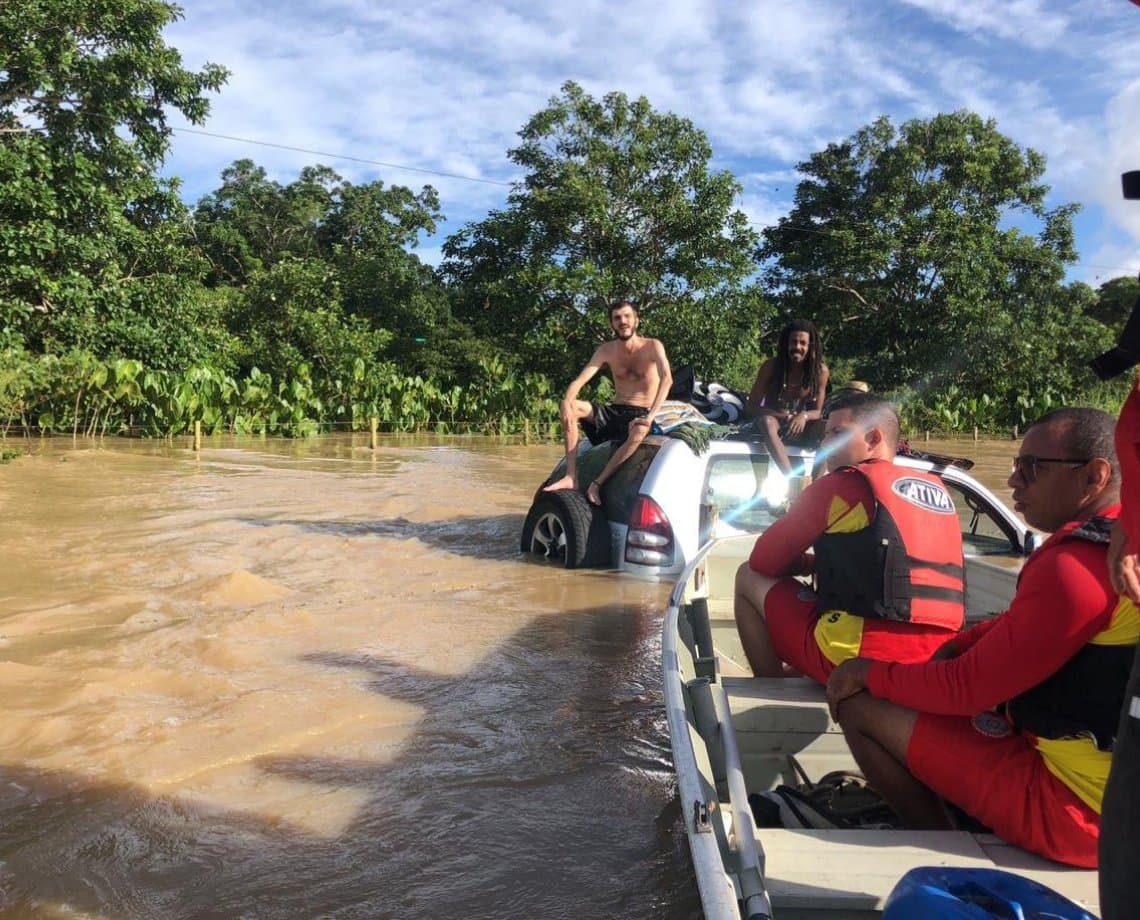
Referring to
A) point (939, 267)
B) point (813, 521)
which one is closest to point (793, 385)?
point (813, 521)

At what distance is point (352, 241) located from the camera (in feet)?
120

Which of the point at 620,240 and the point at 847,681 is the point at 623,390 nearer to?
the point at 847,681

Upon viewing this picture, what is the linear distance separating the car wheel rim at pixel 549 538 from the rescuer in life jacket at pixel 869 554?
146 inches

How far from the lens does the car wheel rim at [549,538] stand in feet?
22.8

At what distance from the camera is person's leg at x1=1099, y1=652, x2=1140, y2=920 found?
1.33m

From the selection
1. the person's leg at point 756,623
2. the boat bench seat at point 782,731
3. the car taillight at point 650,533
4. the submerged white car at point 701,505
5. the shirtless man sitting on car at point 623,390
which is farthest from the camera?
the shirtless man sitting on car at point 623,390

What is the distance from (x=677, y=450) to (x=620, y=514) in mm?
771

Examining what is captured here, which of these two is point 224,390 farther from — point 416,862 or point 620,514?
point 416,862

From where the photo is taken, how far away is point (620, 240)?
70.5 ft

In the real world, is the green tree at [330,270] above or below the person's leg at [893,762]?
above

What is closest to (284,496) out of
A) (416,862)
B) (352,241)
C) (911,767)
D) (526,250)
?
(416,862)

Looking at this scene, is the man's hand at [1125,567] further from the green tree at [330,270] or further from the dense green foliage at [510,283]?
the green tree at [330,270]

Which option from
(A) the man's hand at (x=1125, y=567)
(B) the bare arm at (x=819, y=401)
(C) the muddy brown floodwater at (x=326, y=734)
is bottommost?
(C) the muddy brown floodwater at (x=326, y=734)

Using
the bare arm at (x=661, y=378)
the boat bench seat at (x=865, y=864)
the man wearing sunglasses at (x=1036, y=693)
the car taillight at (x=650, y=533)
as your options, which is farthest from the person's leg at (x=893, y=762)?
the bare arm at (x=661, y=378)
